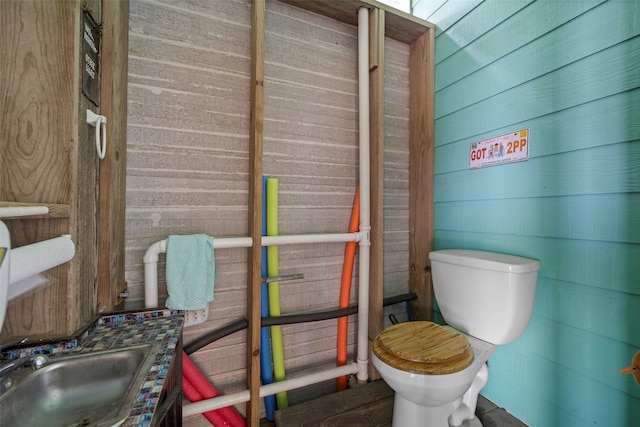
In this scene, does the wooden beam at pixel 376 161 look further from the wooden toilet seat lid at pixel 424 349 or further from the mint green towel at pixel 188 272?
the mint green towel at pixel 188 272

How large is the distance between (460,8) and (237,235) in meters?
1.69

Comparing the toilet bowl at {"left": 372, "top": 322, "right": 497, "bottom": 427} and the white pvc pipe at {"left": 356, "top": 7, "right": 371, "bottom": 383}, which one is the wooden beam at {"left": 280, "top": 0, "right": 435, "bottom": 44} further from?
the toilet bowl at {"left": 372, "top": 322, "right": 497, "bottom": 427}

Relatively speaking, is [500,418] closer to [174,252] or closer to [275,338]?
[275,338]

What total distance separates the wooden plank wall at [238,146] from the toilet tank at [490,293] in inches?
18.0

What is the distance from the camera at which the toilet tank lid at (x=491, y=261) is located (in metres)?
1.07

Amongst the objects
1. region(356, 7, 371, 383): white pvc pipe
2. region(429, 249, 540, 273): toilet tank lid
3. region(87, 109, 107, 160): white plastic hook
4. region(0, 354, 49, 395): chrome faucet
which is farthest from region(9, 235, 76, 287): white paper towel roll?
region(429, 249, 540, 273): toilet tank lid

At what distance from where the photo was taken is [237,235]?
1.32 metres

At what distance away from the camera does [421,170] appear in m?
1.65

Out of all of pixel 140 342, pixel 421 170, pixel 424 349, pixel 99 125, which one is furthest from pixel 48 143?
pixel 421 170

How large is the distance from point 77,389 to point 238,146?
1020mm

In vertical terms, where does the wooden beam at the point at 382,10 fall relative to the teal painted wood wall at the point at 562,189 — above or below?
above

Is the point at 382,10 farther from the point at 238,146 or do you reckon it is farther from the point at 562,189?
the point at 562,189

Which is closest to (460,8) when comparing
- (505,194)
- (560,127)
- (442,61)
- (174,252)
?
(442,61)

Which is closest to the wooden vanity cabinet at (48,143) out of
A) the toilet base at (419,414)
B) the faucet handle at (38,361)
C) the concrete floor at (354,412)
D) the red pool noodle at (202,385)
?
the faucet handle at (38,361)
